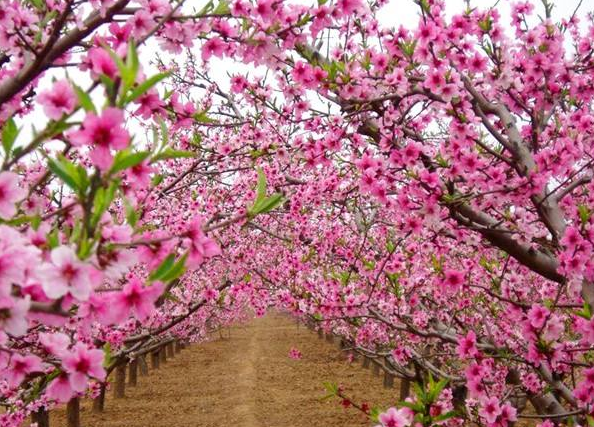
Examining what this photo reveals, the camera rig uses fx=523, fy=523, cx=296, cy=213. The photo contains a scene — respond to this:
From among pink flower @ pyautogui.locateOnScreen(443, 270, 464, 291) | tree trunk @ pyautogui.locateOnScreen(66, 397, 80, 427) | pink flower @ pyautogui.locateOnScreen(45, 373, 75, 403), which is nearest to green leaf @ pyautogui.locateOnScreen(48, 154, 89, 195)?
pink flower @ pyautogui.locateOnScreen(45, 373, 75, 403)

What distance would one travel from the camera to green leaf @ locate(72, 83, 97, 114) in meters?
1.45

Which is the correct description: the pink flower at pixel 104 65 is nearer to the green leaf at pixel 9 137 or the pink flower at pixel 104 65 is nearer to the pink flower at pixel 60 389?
the green leaf at pixel 9 137

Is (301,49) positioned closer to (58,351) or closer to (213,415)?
(58,351)

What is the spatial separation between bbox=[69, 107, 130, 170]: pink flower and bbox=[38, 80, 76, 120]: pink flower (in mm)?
221

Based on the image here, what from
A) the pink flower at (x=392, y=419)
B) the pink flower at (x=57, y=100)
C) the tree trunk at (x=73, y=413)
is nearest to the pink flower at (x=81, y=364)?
the pink flower at (x=57, y=100)

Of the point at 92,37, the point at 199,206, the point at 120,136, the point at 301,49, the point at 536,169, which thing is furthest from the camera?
the point at 199,206

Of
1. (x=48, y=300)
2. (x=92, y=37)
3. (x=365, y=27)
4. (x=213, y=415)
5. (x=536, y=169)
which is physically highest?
(x=365, y=27)

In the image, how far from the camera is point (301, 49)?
4.59 metres

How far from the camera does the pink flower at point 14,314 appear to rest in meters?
1.45

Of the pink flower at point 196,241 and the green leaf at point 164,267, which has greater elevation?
the pink flower at point 196,241

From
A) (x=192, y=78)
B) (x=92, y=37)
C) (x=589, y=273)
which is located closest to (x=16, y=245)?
(x=92, y=37)

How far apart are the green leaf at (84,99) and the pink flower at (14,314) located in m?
0.57

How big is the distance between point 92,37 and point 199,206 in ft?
15.9

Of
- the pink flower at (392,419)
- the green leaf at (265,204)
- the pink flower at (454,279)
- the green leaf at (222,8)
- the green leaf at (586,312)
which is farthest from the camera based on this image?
the pink flower at (454,279)
